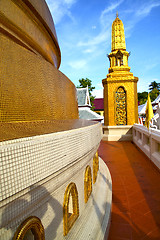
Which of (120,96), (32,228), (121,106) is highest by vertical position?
(120,96)

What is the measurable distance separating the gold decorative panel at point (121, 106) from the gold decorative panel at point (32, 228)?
9493 mm

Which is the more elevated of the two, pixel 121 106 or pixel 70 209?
pixel 121 106

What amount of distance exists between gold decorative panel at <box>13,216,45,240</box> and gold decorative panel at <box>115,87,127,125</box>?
9.49 metres

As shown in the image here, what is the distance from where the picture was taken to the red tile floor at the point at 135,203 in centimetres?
189

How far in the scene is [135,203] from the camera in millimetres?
2512

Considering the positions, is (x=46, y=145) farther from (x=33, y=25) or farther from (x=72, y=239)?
(x=33, y=25)

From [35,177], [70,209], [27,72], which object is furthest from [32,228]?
[27,72]

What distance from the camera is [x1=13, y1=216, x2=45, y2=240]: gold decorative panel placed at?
2.46 feet

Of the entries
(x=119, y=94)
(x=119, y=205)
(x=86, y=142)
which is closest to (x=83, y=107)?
(x=119, y=94)

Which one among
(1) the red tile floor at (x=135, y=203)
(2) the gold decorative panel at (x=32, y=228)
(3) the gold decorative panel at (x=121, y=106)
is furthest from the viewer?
(3) the gold decorative panel at (x=121, y=106)

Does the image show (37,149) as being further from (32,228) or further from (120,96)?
(120,96)

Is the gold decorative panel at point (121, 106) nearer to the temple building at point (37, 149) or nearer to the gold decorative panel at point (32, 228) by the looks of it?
the temple building at point (37, 149)

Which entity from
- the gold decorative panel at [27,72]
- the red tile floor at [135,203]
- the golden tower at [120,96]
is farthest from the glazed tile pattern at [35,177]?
the golden tower at [120,96]

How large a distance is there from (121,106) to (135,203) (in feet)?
26.3
